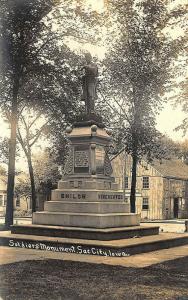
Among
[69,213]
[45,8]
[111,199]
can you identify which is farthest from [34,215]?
[45,8]

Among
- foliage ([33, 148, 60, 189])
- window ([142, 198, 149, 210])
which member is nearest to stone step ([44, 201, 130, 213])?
foliage ([33, 148, 60, 189])

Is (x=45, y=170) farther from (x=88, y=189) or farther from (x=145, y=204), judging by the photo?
(x=88, y=189)

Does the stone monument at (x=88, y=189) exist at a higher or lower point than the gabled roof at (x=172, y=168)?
lower

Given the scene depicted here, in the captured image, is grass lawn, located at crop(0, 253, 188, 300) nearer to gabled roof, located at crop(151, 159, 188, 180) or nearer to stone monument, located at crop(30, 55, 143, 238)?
stone monument, located at crop(30, 55, 143, 238)

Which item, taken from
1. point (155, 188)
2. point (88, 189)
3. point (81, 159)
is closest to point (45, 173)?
point (155, 188)

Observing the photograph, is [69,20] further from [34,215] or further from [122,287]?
[122,287]

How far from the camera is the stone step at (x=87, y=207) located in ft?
51.3

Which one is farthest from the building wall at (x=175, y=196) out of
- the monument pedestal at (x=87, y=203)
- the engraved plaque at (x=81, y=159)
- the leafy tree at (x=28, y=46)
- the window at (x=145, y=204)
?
the engraved plaque at (x=81, y=159)

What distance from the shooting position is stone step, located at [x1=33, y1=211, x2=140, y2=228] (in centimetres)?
1517

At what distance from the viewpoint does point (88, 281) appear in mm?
9281

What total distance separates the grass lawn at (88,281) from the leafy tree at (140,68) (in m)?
21.4

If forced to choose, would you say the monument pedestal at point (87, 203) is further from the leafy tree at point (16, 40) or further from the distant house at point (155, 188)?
the distant house at point (155, 188)

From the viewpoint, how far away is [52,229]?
50.4ft
